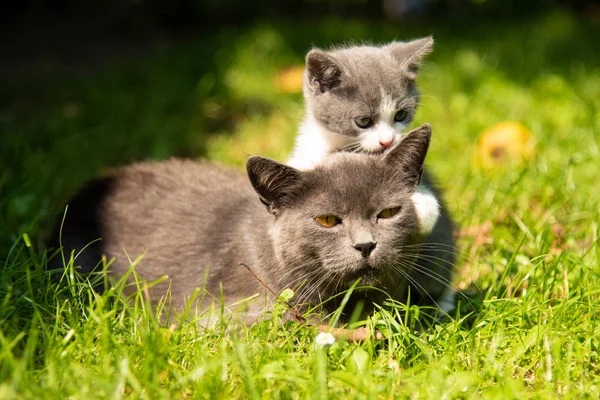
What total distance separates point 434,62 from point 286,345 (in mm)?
3940

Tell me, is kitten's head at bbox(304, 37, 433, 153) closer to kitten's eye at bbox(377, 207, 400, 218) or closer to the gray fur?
the gray fur

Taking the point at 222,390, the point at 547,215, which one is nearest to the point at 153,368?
the point at 222,390

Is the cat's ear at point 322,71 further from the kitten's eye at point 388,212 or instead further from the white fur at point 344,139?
the kitten's eye at point 388,212

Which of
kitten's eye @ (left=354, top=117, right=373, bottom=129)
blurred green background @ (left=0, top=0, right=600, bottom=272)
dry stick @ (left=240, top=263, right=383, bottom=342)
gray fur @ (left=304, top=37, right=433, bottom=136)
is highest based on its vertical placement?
gray fur @ (left=304, top=37, right=433, bottom=136)

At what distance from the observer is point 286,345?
6.58ft

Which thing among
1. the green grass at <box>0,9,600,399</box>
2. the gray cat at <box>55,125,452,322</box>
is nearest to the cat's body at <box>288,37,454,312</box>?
the gray cat at <box>55,125,452,322</box>

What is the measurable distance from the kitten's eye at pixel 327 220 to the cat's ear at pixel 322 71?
0.88 metres

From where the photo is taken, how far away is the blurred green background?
3.38 meters

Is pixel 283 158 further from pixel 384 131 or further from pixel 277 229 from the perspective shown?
pixel 277 229

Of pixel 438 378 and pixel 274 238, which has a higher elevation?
pixel 274 238

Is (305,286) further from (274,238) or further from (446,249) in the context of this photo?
(446,249)

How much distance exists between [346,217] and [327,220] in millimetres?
65

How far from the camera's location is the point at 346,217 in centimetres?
217

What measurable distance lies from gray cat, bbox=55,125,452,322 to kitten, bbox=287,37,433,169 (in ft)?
1.12
